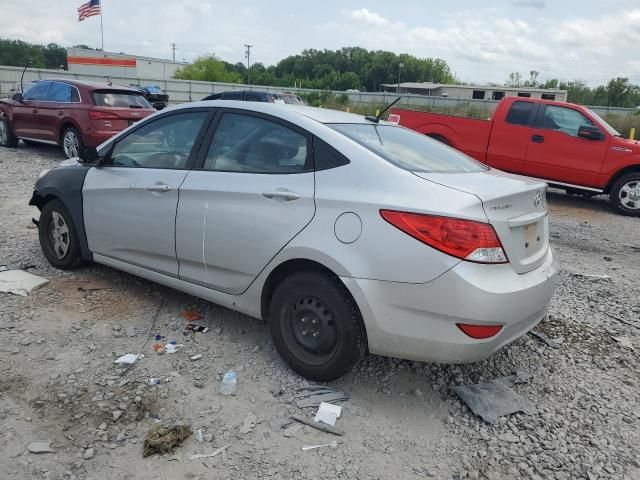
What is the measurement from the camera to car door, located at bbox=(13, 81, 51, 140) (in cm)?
1075

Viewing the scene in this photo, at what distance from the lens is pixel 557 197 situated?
10.3 meters

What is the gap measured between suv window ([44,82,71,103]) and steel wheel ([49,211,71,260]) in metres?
6.60

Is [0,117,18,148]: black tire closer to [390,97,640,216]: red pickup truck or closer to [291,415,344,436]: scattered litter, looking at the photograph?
[390,97,640,216]: red pickup truck

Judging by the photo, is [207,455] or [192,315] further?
[192,315]

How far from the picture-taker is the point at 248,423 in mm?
2740

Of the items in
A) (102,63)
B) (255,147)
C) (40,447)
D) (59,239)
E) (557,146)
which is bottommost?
(40,447)

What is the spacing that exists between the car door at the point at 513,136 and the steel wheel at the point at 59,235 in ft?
25.5

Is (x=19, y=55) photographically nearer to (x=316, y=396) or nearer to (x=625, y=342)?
(x=316, y=396)

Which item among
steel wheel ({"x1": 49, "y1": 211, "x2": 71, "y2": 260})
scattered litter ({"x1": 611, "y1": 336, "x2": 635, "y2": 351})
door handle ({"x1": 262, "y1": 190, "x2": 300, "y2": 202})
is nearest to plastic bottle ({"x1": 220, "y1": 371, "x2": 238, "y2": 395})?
door handle ({"x1": 262, "y1": 190, "x2": 300, "y2": 202})

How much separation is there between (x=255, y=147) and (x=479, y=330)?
1.80 meters

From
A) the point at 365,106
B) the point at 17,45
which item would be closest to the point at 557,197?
the point at 365,106

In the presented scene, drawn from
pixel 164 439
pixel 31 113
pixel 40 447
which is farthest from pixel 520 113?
pixel 31 113

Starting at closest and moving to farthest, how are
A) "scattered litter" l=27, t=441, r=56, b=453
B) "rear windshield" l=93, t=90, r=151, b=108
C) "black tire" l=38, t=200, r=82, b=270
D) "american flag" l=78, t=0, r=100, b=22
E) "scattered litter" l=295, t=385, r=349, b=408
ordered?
"scattered litter" l=27, t=441, r=56, b=453 → "scattered litter" l=295, t=385, r=349, b=408 → "black tire" l=38, t=200, r=82, b=270 → "rear windshield" l=93, t=90, r=151, b=108 → "american flag" l=78, t=0, r=100, b=22

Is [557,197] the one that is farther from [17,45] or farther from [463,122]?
[17,45]
